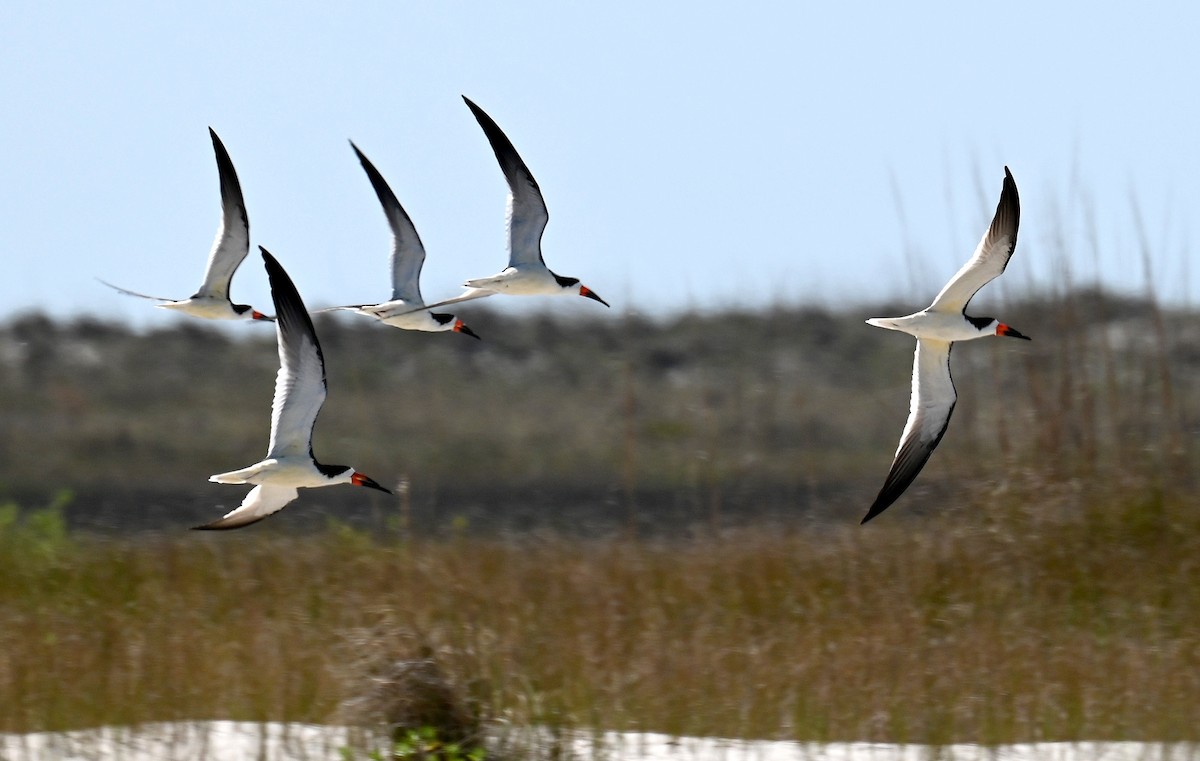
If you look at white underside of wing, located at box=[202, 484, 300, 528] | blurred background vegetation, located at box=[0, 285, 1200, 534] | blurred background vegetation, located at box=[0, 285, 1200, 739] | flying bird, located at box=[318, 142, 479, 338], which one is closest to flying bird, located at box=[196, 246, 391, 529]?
flying bird, located at box=[318, 142, 479, 338]

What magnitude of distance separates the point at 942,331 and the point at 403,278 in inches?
76.6

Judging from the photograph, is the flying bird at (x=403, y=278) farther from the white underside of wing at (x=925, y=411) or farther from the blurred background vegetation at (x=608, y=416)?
the blurred background vegetation at (x=608, y=416)

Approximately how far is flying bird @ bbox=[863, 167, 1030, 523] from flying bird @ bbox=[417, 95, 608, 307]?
115cm

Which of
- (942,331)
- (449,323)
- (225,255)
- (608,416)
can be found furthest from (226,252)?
(608,416)

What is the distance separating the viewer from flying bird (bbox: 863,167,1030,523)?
5.18 m

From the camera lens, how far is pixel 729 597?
8094 millimetres

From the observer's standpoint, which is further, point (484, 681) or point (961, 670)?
point (961, 670)

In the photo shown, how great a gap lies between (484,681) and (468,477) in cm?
992

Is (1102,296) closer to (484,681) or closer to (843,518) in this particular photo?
(843,518)

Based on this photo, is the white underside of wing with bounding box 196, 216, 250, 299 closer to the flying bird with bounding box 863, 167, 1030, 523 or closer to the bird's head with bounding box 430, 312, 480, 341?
the bird's head with bounding box 430, 312, 480, 341

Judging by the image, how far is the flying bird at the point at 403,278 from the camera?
548 cm

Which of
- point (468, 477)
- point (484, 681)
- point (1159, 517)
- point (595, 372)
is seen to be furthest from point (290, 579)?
point (595, 372)

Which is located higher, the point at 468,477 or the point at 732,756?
the point at 468,477

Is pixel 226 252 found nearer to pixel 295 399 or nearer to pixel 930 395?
pixel 295 399
